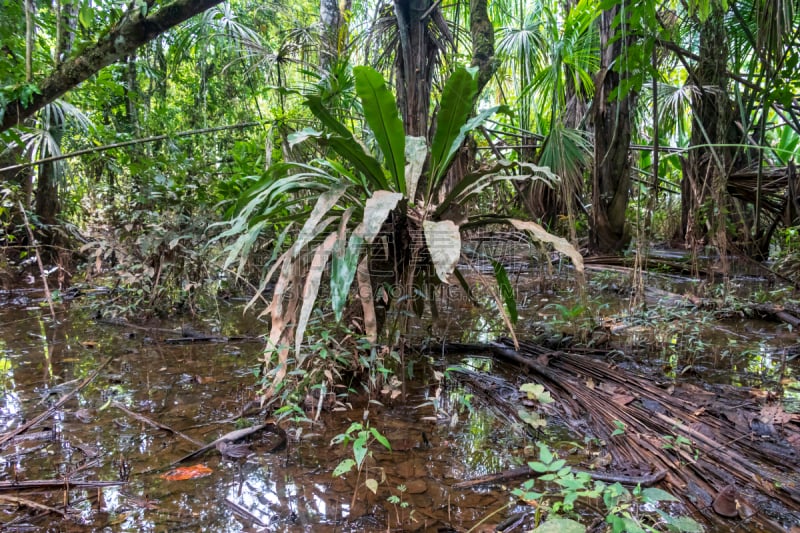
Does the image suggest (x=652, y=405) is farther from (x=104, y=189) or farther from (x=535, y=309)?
(x=104, y=189)

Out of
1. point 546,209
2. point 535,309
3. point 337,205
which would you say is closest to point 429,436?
point 337,205

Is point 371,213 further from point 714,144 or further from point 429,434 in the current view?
point 714,144

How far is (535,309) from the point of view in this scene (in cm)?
347

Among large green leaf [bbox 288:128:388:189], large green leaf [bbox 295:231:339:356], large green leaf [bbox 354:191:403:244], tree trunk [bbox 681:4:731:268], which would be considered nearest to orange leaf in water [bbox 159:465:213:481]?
large green leaf [bbox 295:231:339:356]

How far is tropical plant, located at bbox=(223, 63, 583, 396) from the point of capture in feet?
5.42

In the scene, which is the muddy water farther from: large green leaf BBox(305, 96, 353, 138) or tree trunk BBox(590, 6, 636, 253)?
tree trunk BBox(590, 6, 636, 253)

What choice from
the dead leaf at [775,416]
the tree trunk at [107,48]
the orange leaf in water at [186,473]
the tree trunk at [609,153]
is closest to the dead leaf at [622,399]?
the dead leaf at [775,416]

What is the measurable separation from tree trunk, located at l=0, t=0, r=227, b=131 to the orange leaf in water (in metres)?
1.95

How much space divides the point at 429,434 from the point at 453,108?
136 centimetres

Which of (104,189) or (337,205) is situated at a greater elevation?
(104,189)

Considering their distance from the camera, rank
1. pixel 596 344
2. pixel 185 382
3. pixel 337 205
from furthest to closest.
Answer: pixel 596 344, pixel 185 382, pixel 337 205

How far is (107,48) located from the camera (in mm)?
2209

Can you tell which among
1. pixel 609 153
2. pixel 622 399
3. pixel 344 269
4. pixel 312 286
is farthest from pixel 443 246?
pixel 609 153

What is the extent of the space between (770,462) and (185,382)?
237 centimetres
